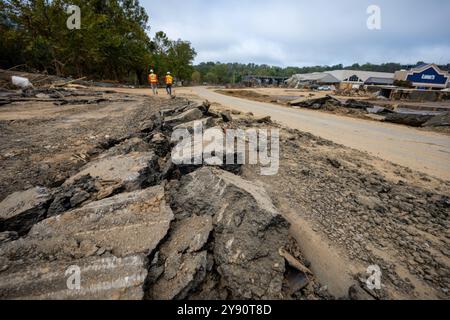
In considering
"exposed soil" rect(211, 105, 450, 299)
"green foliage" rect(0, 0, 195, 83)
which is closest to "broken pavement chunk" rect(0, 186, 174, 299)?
"exposed soil" rect(211, 105, 450, 299)

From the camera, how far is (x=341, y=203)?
2893 mm

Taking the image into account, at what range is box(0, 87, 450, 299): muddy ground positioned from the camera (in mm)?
1956

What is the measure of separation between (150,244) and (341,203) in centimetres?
246

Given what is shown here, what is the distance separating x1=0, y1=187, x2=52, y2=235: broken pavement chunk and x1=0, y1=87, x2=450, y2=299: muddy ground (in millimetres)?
711

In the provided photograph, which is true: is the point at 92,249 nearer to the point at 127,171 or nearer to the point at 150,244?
the point at 150,244

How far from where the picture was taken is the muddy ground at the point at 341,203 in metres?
1.96

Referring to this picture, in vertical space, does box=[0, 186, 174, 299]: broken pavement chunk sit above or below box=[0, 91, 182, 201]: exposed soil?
below

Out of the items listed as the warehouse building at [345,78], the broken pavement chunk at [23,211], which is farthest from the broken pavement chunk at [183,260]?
the warehouse building at [345,78]

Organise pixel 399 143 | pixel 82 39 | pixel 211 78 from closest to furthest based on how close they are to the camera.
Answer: pixel 399 143 → pixel 82 39 → pixel 211 78

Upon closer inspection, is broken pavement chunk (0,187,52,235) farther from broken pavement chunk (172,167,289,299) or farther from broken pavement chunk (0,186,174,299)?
broken pavement chunk (172,167,289,299)

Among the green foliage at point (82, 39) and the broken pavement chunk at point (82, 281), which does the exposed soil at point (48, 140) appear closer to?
the broken pavement chunk at point (82, 281)

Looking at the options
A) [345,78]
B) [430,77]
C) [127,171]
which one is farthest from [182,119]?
[345,78]

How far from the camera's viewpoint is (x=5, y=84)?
44.5 ft

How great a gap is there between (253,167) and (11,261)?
2978mm
